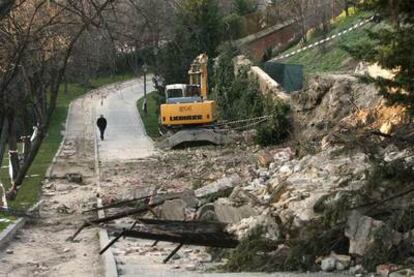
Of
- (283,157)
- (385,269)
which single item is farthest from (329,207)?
(283,157)

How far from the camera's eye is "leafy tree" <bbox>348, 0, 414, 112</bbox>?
9.26 metres

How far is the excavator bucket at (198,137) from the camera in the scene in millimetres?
36938

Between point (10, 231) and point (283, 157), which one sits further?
point (283, 157)

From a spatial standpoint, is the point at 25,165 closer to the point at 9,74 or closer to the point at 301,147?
the point at 9,74

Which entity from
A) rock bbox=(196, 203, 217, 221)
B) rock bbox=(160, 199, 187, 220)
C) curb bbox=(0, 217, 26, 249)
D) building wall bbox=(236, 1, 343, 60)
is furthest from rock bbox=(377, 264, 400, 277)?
building wall bbox=(236, 1, 343, 60)

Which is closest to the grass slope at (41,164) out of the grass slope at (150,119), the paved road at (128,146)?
the paved road at (128,146)

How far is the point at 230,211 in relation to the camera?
1497 cm

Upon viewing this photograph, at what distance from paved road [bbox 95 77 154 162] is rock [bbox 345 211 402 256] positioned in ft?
87.7

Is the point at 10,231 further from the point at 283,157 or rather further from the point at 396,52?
the point at 396,52

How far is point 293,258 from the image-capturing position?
10656 mm

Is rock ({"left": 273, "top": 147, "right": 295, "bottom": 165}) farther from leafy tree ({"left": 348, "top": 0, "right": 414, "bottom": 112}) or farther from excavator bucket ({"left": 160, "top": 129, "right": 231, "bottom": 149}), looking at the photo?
excavator bucket ({"left": 160, "top": 129, "right": 231, "bottom": 149})

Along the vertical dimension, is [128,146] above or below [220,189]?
below

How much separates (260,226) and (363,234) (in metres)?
2.34

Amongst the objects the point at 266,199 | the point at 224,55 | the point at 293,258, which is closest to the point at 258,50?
the point at 224,55
